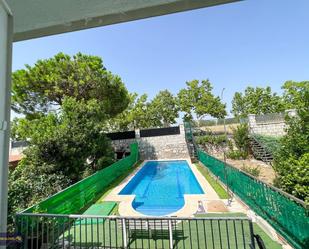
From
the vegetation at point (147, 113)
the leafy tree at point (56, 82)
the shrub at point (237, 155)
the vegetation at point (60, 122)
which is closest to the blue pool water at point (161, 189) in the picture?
the vegetation at point (60, 122)

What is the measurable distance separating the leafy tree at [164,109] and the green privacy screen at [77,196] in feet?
58.5

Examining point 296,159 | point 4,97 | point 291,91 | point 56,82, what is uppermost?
point 291,91

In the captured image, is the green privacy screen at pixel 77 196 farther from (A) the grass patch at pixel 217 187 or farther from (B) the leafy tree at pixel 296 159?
(B) the leafy tree at pixel 296 159

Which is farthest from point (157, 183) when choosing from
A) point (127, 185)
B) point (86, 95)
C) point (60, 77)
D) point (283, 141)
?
point (60, 77)

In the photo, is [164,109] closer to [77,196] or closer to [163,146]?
[163,146]

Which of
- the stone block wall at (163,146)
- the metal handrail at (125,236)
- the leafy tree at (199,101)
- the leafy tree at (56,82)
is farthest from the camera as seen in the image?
the leafy tree at (199,101)

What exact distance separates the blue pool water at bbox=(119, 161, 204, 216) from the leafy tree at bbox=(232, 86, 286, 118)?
18120 millimetres

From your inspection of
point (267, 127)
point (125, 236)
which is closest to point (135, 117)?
point (267, 127)

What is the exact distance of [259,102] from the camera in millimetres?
26953

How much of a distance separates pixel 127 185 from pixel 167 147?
8.15 meters

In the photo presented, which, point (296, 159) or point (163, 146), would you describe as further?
point (163, 146)

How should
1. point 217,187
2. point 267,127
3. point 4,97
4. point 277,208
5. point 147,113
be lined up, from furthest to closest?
point 147,113 → point 267,127 → point 217,187 → point 277,208 → point 4,97

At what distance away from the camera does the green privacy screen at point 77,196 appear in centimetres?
392

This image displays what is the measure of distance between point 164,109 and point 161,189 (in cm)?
1867
